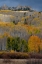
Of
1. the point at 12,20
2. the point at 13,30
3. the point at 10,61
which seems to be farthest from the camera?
the point at 12,20

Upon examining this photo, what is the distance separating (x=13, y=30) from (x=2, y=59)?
3429 inches

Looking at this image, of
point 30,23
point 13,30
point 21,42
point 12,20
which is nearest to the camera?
point 21,42

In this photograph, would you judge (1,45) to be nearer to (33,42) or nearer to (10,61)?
(33,42)

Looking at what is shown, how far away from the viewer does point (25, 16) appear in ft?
473

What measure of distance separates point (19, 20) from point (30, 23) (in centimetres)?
1322

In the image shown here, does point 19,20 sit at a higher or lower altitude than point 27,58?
lower

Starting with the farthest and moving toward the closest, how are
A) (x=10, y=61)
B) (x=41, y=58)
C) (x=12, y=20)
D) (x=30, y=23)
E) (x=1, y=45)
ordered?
(x=12, y=20)
(x=30, y=23)
(x=1, y=45)
(x=41, y=58)
(x=10, y=61)

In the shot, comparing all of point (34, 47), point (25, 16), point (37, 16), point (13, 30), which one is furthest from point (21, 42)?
point (25, 16)

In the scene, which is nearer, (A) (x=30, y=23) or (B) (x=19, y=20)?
(A) (x=30, y=23)

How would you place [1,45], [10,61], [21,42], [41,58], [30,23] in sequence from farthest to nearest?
[30,23] < [1,45] < [21,42] < [41,58] < [10,61]

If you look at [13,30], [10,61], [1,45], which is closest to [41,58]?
[10,61]

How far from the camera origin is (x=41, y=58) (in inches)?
516

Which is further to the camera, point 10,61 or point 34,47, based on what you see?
point 34,47

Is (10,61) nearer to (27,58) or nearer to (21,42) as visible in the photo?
(27,58)
